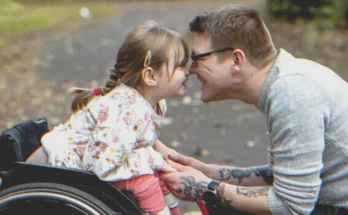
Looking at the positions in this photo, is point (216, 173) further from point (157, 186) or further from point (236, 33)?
point (236, 33)

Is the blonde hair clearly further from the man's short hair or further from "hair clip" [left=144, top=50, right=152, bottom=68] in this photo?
the man's short hair

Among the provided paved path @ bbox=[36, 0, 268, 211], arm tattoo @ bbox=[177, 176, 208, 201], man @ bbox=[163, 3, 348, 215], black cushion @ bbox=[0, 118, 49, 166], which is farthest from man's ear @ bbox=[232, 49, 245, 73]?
paved path @ bbox=[36, 0, 268, 211]

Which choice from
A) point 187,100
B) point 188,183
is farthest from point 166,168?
point 187,100

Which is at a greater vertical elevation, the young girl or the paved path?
the young girl

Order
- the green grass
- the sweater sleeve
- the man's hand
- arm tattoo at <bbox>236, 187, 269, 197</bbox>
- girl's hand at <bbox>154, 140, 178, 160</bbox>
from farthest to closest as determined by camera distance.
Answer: the green grass
girl's hand at <bbox>154, 140, 178, 160</bbox>
the man's hand
arm tattoo at <bbox>236, 187, 269, 197</bbox>
the sweater sleeve

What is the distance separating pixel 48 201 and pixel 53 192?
54 mm

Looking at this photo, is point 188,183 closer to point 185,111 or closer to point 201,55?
point 201,55

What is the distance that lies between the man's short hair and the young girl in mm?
287

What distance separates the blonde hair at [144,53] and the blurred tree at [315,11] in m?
9.43

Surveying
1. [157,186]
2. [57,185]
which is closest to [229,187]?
[157,186]

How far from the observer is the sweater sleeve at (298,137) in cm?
272

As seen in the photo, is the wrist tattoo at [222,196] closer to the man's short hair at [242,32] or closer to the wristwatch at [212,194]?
the wristwatch at [212,194]

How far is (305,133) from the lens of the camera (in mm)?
2715

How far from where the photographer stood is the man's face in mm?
3021
